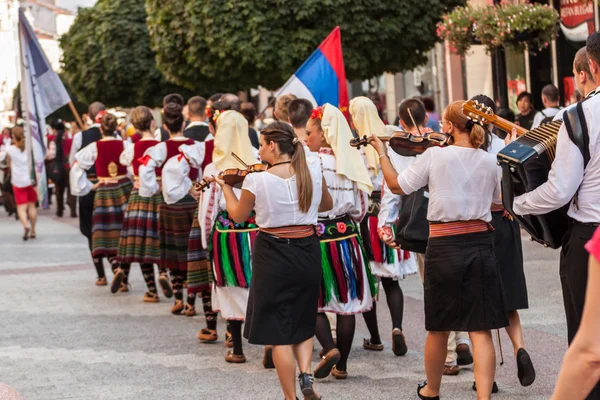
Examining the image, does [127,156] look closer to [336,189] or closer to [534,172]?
[336,189]

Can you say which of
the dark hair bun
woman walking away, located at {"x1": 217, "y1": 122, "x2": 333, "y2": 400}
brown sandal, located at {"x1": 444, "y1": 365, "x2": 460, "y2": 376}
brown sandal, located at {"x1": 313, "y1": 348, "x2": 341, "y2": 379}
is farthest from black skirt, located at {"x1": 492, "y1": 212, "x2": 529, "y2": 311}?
the dark hair bun

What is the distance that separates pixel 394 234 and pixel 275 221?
4.32 feet

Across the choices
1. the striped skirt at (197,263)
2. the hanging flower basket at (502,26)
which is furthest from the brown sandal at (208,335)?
the hanging flower basket at (502,26)

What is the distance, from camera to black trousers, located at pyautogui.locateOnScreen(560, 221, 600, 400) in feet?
15.8

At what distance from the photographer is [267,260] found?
Result: 6.32 meters

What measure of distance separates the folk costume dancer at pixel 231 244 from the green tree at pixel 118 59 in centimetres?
2386

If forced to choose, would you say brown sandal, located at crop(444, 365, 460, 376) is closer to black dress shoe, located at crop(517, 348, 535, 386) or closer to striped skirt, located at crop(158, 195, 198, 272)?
black dress shoe, located at crop(517, 348, 535, 386)

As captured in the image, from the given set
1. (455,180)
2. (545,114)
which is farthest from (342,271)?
(545,114)

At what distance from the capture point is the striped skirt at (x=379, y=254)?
8.34 metres

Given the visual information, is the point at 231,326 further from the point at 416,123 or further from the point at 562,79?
the point at 562,79

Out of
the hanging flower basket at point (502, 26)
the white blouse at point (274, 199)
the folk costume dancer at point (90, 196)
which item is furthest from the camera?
the hanging flower basket at point (502, 26)

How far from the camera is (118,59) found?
3189cm

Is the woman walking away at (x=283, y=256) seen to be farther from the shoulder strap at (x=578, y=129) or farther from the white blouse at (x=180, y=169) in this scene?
the white blouse at (x=180, y=169)

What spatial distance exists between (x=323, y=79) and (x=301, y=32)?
29.4ft
